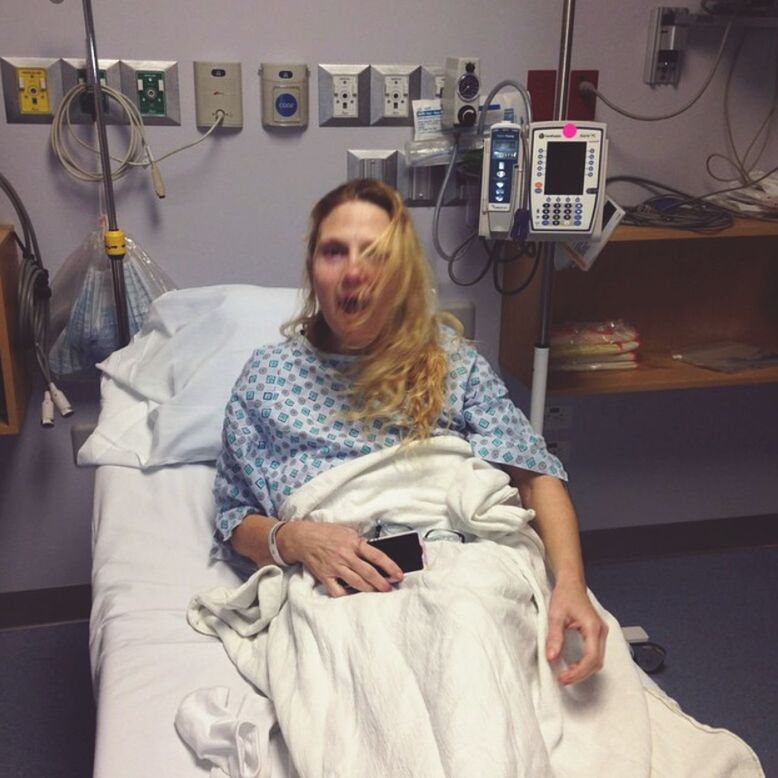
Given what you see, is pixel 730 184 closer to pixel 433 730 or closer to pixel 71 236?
pixel 71 236

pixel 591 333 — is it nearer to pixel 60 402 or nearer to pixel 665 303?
pixel 665 303

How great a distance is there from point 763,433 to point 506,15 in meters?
1.39

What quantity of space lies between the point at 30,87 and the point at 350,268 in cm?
95

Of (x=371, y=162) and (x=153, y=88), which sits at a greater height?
(x=153, y=88)

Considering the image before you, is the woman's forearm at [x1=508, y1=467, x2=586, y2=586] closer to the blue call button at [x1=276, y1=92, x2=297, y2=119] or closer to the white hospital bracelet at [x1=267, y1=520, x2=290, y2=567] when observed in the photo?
the white hospital bracelet at [x1=267, y1=520, x2=290, y2=567]

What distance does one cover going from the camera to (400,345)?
144 cm

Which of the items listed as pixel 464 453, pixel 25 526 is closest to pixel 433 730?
pixel 464 453

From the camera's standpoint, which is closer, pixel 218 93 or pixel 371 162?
pixel 218 93

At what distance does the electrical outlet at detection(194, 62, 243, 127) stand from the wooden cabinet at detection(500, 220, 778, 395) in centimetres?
76

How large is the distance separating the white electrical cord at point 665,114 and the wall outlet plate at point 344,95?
0.52 metres

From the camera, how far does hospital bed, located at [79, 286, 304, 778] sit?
1172 millimetres

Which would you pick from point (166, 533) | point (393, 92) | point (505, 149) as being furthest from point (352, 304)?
point (393, 92)

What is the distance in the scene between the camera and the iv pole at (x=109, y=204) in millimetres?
1771

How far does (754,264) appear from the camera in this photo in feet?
8.20
